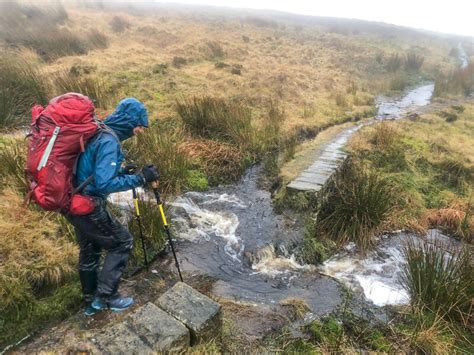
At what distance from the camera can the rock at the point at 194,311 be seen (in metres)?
3.30

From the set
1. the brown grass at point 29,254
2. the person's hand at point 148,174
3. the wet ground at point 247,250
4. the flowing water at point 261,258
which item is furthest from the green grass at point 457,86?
the brown grass at point 29,254

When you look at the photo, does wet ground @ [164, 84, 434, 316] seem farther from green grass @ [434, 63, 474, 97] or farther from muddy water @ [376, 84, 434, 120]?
green grass @ [434, 63, 474, 97]

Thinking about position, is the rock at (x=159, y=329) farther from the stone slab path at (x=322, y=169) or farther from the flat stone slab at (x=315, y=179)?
the flat stone slab at (x=315, y=179)

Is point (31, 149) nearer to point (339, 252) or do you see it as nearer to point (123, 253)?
point (123, 253)

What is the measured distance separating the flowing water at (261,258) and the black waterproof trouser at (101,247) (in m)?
1.45

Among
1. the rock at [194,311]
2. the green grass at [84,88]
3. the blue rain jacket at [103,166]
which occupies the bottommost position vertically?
the rock at [194,311]

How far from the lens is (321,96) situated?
50.0 ft

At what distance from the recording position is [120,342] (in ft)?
10.0

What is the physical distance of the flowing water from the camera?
5.03 meters

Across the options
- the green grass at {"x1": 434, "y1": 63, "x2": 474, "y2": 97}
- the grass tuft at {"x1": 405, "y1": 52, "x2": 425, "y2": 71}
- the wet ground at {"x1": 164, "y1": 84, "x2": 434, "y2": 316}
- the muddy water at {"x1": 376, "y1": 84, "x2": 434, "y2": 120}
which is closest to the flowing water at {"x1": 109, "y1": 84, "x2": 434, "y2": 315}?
the wet ground at {"x1": 164, "y1": 84, "x2": 434, "y2": 316}

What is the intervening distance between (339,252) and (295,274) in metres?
1.06

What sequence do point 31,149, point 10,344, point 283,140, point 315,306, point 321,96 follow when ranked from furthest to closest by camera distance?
point 321,96 < point 283,140 < point 315,306 < point 10,344 < point 31,149

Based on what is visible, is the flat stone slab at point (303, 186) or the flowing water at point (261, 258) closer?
the flowing water at point (261, 258)

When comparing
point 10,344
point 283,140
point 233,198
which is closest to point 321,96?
point 283,140
